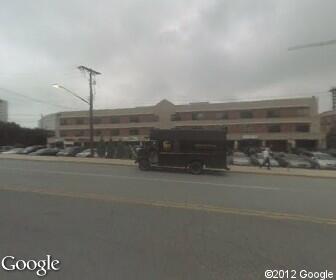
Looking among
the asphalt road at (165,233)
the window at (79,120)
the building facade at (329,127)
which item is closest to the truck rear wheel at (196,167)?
the asphalt road at (165,233)

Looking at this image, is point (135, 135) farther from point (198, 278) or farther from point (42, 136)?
point (198, 278)

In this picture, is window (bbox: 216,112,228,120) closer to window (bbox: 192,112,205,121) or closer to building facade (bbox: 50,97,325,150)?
building facade (bbox: 50,97,325,150)

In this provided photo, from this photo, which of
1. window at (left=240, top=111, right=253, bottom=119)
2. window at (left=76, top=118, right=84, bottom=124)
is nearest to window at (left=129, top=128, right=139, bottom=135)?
window at (left=76, top=118, right=84, bottom=124)

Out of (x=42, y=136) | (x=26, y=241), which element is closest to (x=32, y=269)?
(x=26, y=241)

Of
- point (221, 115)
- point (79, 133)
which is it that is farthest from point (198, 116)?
point (79, 133)

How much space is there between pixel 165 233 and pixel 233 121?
7861 cm

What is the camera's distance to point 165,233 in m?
7.46

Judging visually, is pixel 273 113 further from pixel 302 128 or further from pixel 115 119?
pixel 115 119

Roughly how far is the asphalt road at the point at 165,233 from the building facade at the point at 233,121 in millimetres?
Result: 59570

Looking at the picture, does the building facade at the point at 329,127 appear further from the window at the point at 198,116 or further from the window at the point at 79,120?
the window at the point at 79,120

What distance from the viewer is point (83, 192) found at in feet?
41.4

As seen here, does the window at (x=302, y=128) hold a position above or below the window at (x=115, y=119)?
below

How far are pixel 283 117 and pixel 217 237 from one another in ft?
252

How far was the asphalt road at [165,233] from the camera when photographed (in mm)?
5586
